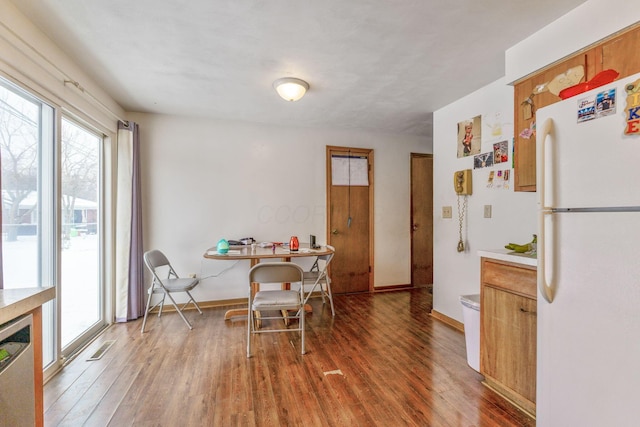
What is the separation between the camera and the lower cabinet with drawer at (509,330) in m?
1.66

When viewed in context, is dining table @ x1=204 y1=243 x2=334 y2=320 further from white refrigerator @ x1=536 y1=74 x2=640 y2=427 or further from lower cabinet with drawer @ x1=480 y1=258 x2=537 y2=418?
white refrigerator @ x1=536 y1=74 x2=640 y2=427

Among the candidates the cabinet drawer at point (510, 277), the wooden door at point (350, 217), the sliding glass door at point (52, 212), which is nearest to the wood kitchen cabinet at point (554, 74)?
the cabinet drawer at point (510, 277)

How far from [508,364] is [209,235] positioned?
3299mm

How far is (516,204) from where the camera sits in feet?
7.80

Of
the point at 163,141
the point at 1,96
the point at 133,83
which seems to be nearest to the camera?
the point at 1,96

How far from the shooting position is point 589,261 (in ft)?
3.69

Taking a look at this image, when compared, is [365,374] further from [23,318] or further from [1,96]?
[1,96]

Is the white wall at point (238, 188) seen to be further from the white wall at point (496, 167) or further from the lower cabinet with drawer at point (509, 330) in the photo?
the lower cabinet with drawer at point (509, 330)

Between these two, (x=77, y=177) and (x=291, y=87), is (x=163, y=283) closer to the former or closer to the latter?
(x=77, y=177)

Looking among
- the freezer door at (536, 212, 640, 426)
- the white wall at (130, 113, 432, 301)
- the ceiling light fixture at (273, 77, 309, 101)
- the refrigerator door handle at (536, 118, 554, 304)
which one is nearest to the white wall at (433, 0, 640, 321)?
the refrigerator door handle at (536, 118, 554, 304)

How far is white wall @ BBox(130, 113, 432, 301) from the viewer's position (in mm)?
3520

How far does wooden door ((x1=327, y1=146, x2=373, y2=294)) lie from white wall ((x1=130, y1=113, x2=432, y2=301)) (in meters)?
0.11

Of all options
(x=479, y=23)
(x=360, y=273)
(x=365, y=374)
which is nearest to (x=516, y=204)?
(x=479, y=23)

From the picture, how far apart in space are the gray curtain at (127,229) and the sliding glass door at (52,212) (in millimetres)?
212
